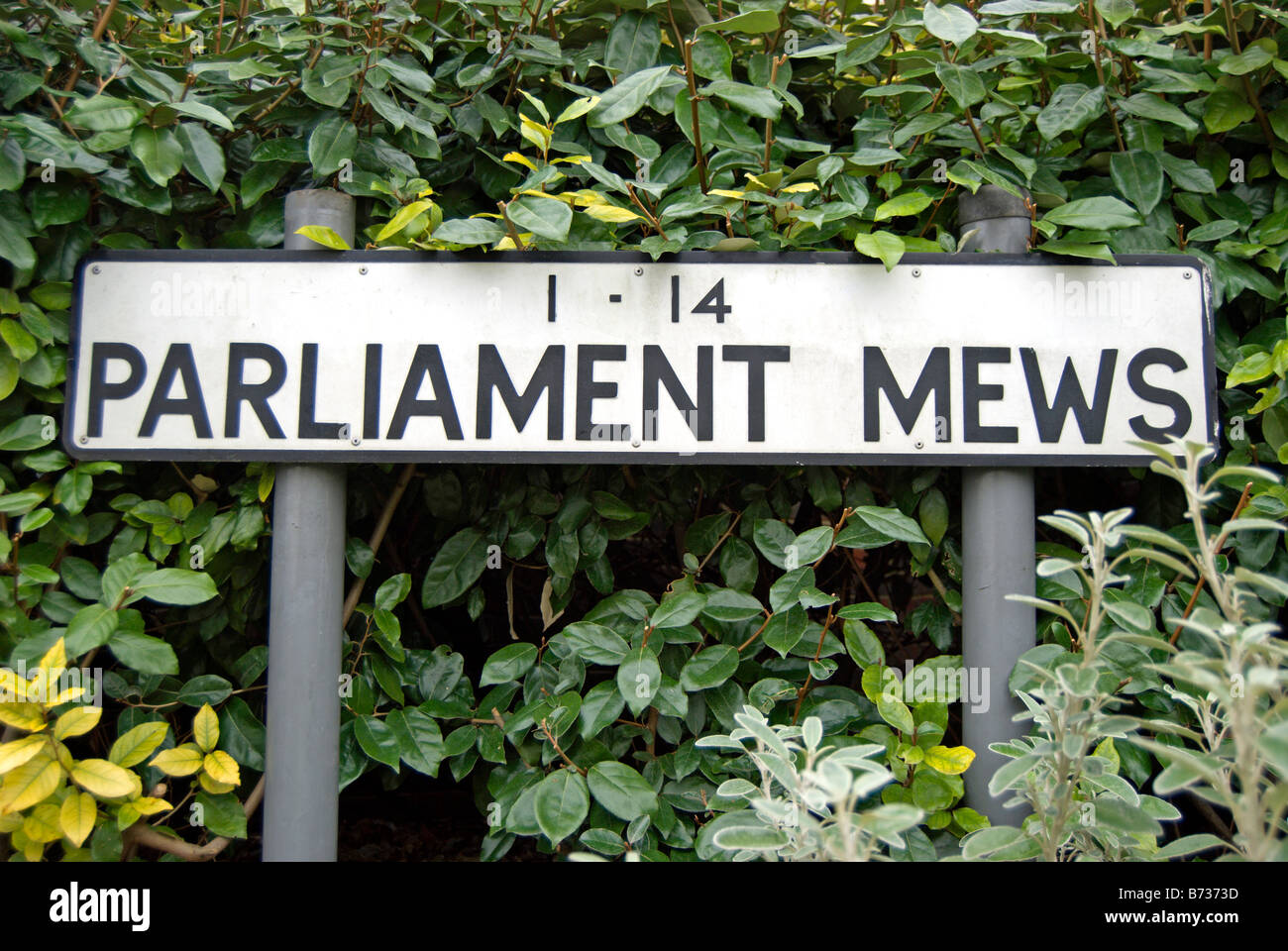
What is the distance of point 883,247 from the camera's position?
3.87 ft

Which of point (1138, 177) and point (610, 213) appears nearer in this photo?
point (610, 213)

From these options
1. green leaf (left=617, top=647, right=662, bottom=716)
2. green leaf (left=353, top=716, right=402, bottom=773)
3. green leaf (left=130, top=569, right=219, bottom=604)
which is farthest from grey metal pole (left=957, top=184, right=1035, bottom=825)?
green leaf (left=130, top=569, right=219, bottom=604)

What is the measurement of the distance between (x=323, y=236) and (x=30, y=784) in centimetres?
81

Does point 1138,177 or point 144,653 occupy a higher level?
point 1138,177

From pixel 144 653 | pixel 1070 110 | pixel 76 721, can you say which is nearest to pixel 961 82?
pixel 1070 110

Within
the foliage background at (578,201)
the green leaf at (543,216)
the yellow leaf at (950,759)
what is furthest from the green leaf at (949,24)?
the yellow leaf at (950,759)

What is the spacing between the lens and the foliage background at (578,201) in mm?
1232

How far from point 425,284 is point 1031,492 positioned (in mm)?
919

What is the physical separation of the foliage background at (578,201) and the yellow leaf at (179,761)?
12 cm

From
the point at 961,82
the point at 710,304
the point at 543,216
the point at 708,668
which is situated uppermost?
the point at 961,82

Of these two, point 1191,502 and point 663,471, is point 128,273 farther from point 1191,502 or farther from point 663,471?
point 1191,502

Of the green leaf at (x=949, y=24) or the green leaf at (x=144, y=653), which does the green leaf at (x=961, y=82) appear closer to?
the green leaf at (x=949, y=24)

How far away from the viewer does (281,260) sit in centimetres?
123

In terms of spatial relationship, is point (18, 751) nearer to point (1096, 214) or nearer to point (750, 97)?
point (750, 97)
